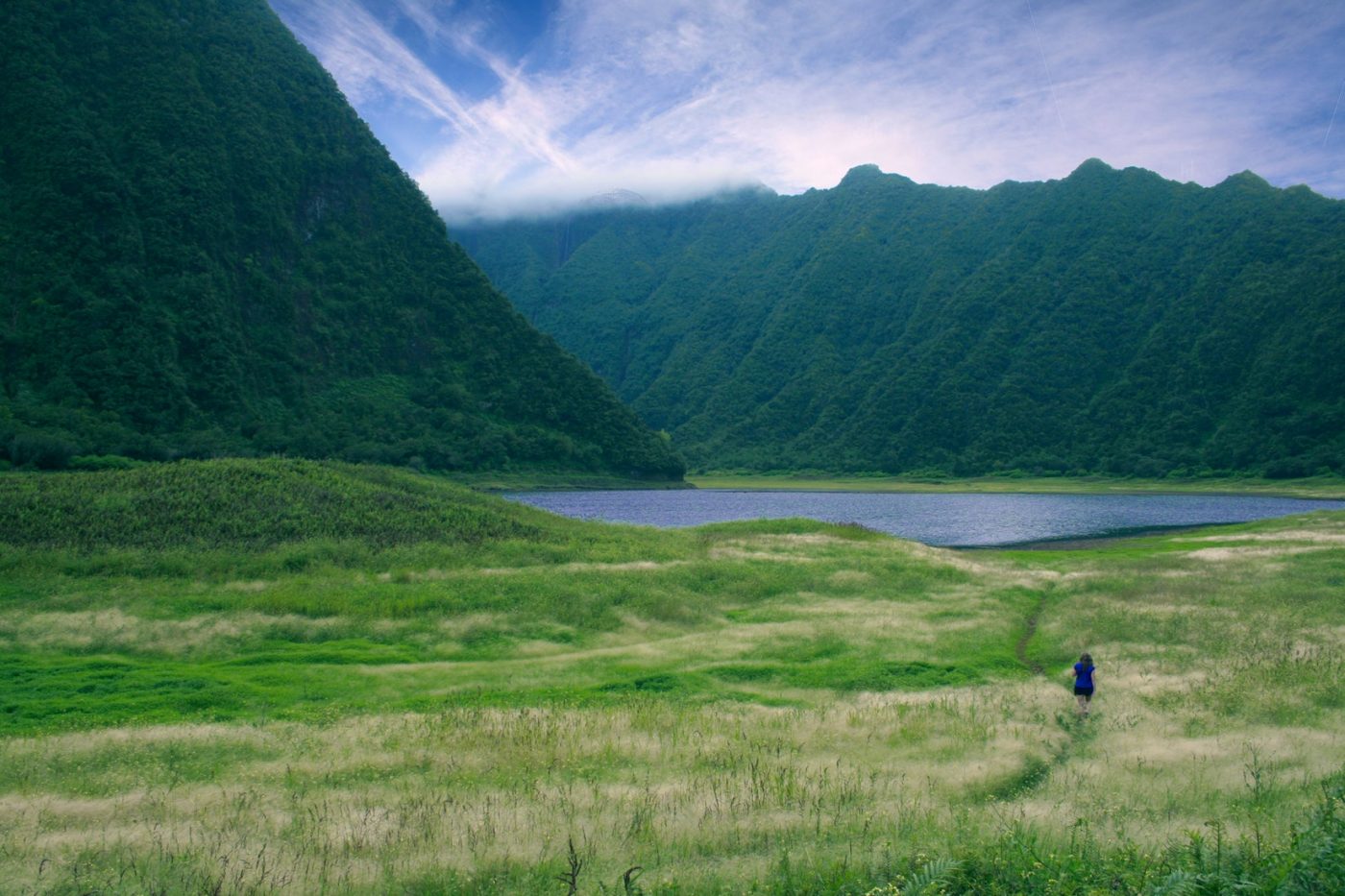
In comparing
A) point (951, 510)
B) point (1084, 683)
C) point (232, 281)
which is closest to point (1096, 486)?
point (951, 510)

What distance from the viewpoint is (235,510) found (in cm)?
4688

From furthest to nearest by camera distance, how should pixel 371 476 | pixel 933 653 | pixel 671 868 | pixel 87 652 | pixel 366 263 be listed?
pixel 366 263
pixel 371 476
pixel 933 653
pixel 87 652
pixel 671 868

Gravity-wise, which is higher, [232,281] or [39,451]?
[232,281]

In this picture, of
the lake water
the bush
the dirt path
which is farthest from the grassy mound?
the bush

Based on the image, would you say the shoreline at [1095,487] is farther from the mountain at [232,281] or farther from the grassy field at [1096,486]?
the mountain at [232,281]

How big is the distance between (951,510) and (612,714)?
114 metres

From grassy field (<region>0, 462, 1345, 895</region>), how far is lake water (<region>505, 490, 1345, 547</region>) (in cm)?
4355

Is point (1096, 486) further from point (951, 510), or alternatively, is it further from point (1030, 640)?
point (1030, 640)

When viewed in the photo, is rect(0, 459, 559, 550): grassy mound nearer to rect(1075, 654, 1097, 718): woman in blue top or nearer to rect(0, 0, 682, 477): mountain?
rect(1075, 654, 1097, 718): woman in blue top

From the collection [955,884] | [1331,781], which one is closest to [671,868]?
[955,884]

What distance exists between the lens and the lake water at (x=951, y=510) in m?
97.6

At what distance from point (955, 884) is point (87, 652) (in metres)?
28.4

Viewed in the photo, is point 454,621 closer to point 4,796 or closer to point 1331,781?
point 4,796

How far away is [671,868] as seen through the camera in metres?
11.7
